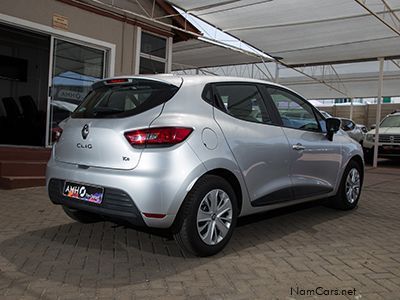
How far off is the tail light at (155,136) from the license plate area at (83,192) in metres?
0.52

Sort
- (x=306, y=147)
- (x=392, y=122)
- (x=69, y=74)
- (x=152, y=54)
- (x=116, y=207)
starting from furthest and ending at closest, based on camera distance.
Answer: (x=392, y=122) → (x=152, y=54) → (x=69, y=74) → (x=306, y=147) → (x=116, y=207)

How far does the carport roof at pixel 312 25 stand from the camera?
952 cm

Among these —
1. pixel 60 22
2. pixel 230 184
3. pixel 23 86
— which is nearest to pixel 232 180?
pixel 230 184

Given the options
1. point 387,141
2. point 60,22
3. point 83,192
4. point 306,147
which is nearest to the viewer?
point 83,192

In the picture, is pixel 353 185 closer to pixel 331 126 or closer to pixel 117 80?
pixel 331 126

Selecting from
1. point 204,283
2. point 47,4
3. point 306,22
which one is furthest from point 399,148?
point 204,283

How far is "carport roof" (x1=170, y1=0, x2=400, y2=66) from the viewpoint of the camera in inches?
375

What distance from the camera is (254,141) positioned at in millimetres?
4266

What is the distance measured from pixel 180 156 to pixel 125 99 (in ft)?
2.84

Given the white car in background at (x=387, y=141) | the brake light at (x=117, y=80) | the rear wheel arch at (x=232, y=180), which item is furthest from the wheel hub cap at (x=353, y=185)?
the white car in background at (x=387, y=141)

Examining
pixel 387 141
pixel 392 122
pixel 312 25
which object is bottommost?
pixel 387 141

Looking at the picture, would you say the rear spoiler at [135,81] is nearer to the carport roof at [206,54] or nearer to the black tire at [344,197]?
the black tire at [344,197]

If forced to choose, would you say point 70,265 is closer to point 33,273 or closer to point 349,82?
point 33,273

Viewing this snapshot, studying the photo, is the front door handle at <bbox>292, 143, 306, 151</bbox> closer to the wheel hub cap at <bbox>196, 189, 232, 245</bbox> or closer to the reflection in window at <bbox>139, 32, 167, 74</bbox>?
the wheel hub cap at <bbox>196, 189, 232, 245</bbox>
